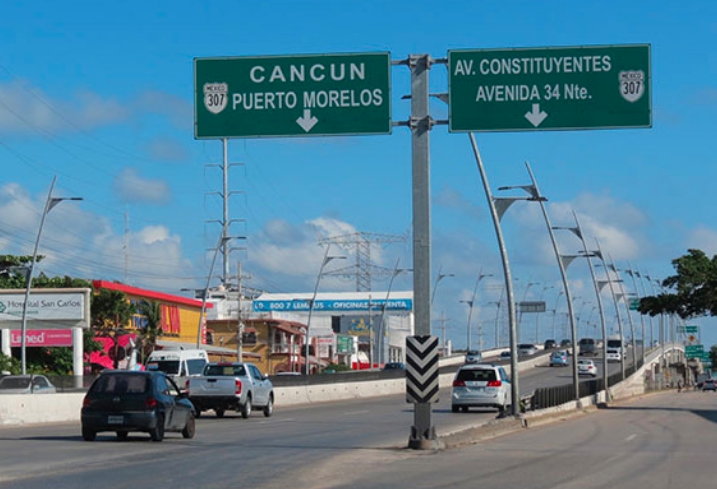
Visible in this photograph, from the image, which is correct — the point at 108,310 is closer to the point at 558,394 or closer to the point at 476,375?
the point at 476,375

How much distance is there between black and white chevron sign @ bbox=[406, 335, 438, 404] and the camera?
24547 mm

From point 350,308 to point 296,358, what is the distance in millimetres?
42964

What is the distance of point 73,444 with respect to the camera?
25.7 metres

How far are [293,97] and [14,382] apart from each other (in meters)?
25.5

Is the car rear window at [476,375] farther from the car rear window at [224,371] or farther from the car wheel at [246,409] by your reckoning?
the car rear window at [224,371]

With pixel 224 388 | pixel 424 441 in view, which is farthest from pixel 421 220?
pixel 224 388

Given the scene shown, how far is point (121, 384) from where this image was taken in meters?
26.2

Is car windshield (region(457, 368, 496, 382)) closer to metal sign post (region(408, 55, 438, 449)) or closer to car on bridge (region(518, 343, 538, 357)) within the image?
metal sign post (region(408, 55, 438, 449))

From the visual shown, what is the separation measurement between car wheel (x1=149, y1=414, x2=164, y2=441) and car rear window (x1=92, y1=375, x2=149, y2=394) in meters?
0.79

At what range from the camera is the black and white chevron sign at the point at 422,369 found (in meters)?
24.5

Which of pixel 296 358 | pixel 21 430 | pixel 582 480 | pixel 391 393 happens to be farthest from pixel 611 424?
pixel 296 358

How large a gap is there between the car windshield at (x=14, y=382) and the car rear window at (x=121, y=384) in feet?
66.6

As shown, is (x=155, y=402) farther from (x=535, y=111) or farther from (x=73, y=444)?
(x=535, y=111)

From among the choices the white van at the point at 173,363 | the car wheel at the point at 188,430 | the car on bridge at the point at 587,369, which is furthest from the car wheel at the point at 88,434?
the car on bridge at the point at 587,369
